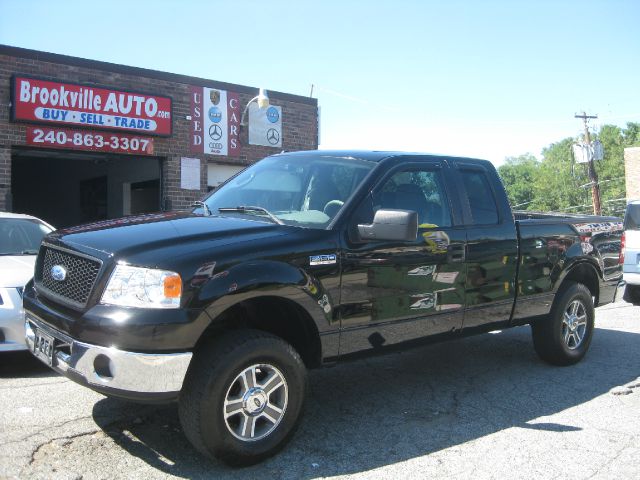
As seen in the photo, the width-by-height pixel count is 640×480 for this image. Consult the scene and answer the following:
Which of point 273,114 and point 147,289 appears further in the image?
point 273,114

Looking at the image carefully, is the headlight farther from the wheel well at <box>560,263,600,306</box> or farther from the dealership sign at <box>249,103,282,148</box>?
the dealership sign at <box>249,103,282,148</box>

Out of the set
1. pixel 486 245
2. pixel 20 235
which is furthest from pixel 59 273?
pixel 20 235

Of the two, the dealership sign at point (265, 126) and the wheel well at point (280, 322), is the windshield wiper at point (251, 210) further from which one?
the dealership sign at point (265, 126)

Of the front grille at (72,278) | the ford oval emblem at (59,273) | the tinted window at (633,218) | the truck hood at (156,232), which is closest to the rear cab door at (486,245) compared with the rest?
the truck hood at (156,232)

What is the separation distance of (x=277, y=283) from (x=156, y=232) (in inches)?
31.8

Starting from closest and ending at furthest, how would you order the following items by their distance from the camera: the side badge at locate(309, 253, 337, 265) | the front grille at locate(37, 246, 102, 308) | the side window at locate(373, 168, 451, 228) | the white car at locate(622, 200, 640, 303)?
1. the front grille at locate(37, 246, 102, 308)
2. the side badge at locate(309, 253, 337, 265)
3. the side window at locate(373, 168, 451, 228)
4. the white car at locate(622, 200, 640, 303)

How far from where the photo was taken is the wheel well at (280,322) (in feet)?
12.4

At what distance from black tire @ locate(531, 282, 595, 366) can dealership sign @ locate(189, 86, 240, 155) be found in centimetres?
958

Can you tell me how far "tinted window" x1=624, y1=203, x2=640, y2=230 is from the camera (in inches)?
409

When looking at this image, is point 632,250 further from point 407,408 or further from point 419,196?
point 407,408

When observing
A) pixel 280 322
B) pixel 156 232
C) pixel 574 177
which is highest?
pixel 574 177

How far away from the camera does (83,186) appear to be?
60.2 ft

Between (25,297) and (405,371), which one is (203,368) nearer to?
(25,297)

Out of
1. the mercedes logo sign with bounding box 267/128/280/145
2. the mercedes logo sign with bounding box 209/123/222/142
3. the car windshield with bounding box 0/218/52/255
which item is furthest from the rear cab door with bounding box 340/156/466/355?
the mercedes logo sign with bounding box 267/128/280/145
